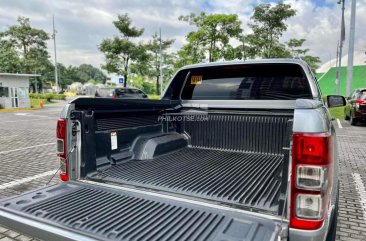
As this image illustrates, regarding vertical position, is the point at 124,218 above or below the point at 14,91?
below

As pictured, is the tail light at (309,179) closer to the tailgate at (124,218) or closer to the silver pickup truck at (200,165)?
the silver pickup truck at (200,165)

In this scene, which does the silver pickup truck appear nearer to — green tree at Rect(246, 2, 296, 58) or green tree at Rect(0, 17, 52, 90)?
green tree at Rect(246, 2, 296, 58)

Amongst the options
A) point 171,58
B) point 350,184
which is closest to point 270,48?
point 171,58

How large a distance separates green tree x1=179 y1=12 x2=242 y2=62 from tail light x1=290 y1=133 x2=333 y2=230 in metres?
21.3

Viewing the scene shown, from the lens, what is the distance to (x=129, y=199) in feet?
7.69

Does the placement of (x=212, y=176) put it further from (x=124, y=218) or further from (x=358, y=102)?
(x=358, y=102)

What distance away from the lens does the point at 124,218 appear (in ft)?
6.64

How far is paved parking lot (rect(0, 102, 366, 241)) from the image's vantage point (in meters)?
3.63

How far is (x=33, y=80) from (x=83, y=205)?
54053 mm

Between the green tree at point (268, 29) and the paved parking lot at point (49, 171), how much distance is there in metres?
14.2

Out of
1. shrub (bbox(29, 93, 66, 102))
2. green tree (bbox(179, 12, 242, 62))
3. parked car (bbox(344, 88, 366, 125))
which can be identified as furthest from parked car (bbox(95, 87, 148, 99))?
shrub (bbox(29, 93, 66, 102))

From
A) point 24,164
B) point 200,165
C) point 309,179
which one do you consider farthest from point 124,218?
point 24,164

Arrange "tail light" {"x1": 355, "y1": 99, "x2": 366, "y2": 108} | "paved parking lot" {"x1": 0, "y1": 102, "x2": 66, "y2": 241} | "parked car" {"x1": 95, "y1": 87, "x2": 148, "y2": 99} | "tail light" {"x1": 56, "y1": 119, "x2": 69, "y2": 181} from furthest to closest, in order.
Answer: "parked car" {"x1": 95, "y1": 87, "x2": 148, "y2": 99} → "tail light" {"x1": 355, "y1": 99, "x2": 366, "y2": 108} → "paved parking lot" {"x1": 0, "y1": 102, "x2": 66, "y2": 241} → "tail light" {"x1": 56, "y1": 119, "x2": 69, "y2": 181}

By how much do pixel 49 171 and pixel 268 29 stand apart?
72.8 ft
